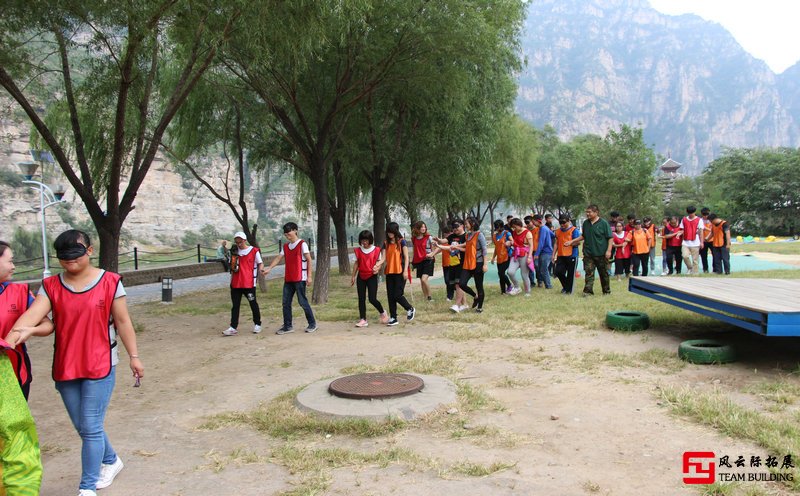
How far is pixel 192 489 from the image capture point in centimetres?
371

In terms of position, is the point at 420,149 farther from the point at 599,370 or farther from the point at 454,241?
the point at 599,370

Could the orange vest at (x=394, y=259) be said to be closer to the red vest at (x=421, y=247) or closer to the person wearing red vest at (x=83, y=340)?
the red vest at (x=421, y=247)

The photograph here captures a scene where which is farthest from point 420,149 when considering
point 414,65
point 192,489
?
point 192,489

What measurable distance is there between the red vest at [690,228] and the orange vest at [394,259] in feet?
26.6

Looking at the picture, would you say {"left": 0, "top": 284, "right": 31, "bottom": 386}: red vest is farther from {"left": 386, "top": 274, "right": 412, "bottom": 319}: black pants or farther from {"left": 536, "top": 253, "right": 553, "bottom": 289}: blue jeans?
{"left": 536, "top": 253, "right": 553, "bottom": 289}: blue jeans

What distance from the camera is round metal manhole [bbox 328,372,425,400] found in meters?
5.14

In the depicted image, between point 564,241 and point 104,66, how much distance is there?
363 inches

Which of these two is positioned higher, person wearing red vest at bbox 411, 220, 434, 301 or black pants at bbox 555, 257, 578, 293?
person wearing red vest at bbox 411, 220, 434, 301

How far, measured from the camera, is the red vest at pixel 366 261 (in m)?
9.24

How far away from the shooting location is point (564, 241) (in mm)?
11914

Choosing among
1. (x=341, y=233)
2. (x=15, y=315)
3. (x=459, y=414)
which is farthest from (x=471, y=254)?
(x=341, y=233)

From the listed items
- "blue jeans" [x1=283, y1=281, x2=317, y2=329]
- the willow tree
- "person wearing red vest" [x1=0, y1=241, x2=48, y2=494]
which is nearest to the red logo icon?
"person wearing red vest" [x1=0, y1=241, x2=48, y2=494]

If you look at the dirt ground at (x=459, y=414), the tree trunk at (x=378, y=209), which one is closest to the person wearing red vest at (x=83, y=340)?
the dirt ground at (x=459, y=414)

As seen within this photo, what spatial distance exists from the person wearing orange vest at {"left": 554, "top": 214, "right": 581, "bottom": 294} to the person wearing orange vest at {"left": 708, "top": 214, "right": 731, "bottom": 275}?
4.37 m
